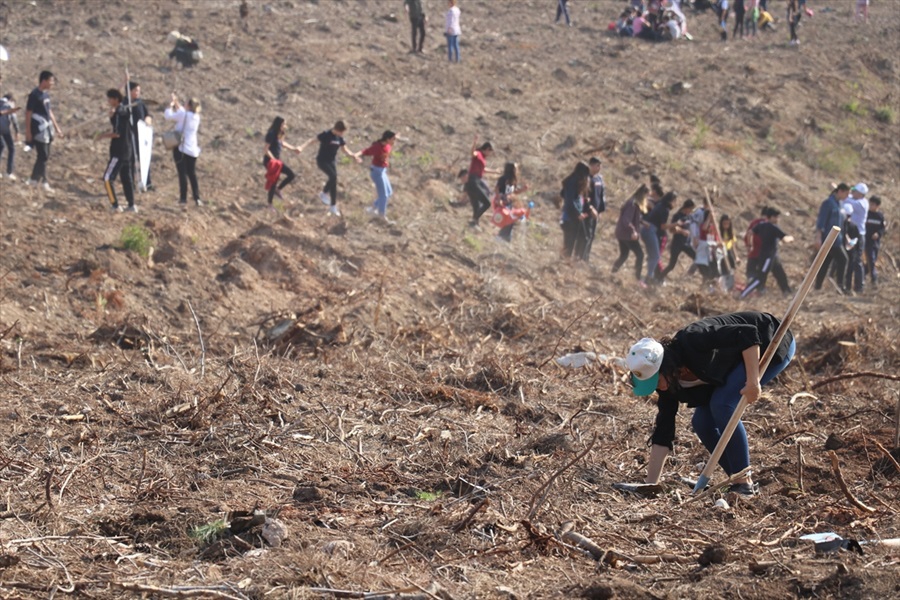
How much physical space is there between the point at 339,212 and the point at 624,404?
7.56 meters

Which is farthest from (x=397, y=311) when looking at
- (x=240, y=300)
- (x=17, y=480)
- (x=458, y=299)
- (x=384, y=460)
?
(x=17, y=480)

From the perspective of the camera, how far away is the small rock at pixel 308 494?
5984 mm

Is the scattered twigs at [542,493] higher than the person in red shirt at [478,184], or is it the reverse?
the person in red shirt at [478,184]

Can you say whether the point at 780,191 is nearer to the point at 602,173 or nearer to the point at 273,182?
the point at 602,173

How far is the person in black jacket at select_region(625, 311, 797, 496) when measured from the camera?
5.85 metres

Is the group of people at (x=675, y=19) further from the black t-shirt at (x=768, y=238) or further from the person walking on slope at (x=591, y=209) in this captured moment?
the black t-shirt at (x=768, y=238)

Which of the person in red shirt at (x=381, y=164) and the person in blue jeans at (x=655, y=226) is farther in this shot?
the person in red shirt at (x=381, y=164)

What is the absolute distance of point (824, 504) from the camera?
5730mm

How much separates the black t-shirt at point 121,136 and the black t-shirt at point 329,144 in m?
2.66

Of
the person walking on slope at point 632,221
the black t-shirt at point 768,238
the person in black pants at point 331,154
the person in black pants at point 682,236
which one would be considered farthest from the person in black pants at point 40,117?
the black t-shirt at point 768,238

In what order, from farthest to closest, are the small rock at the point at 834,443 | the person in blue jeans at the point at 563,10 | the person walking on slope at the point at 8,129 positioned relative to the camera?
1. the person in blue jeans at the point at 563,10
2. the person walking on slope at the point at 8,129
3. the small rock at the point at 834,443

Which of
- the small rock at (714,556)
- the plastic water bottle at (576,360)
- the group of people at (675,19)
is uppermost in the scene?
the group of people at (675,19)

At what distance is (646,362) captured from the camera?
584 cm

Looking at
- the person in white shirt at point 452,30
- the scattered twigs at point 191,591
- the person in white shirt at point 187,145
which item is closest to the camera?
the scattered twigs at point 191,591
